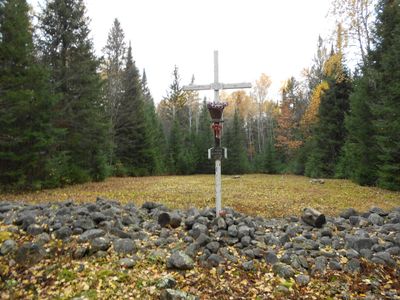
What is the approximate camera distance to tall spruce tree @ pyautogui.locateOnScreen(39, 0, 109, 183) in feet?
54.6

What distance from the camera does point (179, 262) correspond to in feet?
15.7

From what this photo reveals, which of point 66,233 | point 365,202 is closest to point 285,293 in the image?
point 66,233

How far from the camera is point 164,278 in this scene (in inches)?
174

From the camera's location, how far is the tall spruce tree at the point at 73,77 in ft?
54.6

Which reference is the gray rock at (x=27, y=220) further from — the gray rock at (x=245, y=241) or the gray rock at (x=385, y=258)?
the gray rock at (x=385, y=258)

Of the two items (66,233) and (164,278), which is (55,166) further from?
(164,278)

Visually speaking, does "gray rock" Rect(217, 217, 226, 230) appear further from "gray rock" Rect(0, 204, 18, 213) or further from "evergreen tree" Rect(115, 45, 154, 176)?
"evergreen tree" Rect(115, 45, 154, 176)

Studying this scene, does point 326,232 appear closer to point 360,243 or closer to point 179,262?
point 360,243

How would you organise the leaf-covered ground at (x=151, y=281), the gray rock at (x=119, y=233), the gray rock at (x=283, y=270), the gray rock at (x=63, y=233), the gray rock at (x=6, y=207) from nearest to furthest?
the leaf-covered ground at (x=151, y=281)
the gray rock at (x=283, y=270)
the gray rock at (x=63, y=233)
the gray rock at (x=119, y=233)
the gray rock at (x=6, y=207)

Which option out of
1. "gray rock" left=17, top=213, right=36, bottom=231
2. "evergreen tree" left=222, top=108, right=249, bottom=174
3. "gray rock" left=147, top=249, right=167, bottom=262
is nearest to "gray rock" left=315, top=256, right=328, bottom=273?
"gray rock" left=147, top=249, right=167, bottom=262

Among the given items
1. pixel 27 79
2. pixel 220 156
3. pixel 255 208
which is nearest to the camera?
pixel 220 156

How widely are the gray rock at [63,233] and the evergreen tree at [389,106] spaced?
1395 cm

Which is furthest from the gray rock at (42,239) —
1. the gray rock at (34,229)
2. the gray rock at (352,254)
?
the gray rock at (352,254)

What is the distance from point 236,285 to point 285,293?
0.71 m
